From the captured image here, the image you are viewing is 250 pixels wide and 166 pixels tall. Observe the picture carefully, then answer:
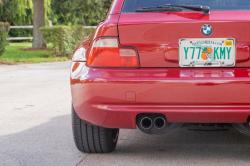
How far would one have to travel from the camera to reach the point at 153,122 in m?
3.20

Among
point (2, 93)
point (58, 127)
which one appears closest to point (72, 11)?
point (2, 93)

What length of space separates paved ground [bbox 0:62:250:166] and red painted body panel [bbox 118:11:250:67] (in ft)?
2.92

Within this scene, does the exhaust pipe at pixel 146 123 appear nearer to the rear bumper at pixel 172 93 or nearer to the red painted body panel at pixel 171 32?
the rear bumper at pixel 172 93

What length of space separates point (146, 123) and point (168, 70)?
449mm

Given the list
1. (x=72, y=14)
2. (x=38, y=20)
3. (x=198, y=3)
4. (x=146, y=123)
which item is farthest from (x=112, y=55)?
(x=72, y=14)

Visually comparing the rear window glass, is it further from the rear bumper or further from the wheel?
the wheel

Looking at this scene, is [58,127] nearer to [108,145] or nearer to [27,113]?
[27,113]

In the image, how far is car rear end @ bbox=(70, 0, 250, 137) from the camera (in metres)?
3.02

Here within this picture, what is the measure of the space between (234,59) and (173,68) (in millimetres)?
439

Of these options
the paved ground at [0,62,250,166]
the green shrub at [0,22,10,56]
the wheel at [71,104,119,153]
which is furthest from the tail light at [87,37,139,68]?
the green shrub at [0,22,10,56]

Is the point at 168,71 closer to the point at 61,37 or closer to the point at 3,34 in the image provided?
the point at 3,34

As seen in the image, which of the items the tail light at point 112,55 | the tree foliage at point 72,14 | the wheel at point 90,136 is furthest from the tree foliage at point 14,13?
the tail light at point 112,55

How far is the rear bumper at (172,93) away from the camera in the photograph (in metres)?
3.00

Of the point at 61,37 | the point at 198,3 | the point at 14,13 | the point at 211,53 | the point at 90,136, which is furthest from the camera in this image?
the point at 14,13
